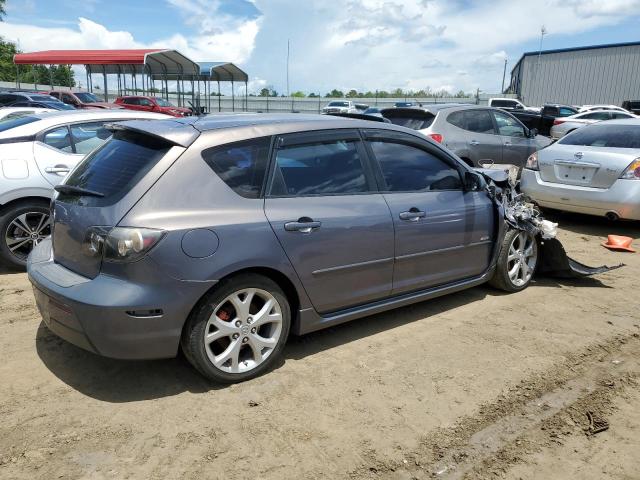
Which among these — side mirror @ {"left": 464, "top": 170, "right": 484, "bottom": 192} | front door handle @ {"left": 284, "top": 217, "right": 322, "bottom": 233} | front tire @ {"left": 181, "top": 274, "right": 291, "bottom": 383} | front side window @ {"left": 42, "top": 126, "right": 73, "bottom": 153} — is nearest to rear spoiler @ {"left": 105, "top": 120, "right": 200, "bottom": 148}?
front door handle @ {"left": 284, "top": 217, "right": 322, "bottom": 233}

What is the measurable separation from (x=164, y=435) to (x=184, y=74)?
122 ft

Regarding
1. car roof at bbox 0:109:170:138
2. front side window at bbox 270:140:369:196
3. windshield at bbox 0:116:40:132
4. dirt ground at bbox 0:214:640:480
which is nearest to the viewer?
dirt ground at bbox 0:214:640:480

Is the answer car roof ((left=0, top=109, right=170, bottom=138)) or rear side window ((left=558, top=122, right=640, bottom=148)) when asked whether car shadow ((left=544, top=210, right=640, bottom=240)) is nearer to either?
rear side window ((left=558, top=122, right=640, bottom=148))

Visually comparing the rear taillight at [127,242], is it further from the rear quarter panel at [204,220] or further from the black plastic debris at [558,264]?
the black plastic debris at [558,264]

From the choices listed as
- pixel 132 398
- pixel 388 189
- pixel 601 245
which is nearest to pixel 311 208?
pixel 388 189

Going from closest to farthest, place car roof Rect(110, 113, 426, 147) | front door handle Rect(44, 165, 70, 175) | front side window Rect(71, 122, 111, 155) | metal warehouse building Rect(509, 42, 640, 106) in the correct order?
car roof Rect(110, 113, 426, 147) → front door handle Rect(44, 165, 70, 175) → front side window Rect(71, 122, 111, 155) → metal warehouse building Rect(509, 42, 640, 106)

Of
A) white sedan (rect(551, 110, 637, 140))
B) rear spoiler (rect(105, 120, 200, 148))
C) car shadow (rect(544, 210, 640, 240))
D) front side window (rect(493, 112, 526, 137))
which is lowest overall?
car shadow (rect(544, 210, 640, 240))

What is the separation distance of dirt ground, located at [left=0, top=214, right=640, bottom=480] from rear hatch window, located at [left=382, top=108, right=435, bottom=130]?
511 centimetres

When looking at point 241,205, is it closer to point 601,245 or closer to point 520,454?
point 520,454

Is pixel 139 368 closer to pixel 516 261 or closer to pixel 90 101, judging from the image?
pixel 516 261

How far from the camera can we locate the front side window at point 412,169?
4055 millimetres

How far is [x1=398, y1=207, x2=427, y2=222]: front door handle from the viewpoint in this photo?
13.1ft

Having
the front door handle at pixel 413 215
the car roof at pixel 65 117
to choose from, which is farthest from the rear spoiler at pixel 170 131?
the car roof at pixel 65 117

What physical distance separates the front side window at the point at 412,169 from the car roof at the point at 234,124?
8.6 inches
